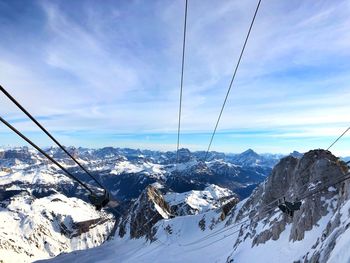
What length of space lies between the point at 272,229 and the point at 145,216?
354ft

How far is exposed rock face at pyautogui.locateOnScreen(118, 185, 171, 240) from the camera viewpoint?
509ft

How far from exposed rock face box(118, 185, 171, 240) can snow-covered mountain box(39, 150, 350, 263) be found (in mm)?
2145

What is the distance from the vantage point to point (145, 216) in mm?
163250

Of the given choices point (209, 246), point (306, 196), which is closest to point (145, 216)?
point (209, 246)

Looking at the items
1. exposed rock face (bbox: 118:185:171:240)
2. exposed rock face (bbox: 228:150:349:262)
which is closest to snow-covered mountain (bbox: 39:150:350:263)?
exposed rock face (bbox: 228:150:349:262)

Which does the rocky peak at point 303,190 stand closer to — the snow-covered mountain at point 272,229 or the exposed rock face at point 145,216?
the snow-covered mountain at point 272,229

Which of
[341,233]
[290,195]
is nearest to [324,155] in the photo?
[290,195]

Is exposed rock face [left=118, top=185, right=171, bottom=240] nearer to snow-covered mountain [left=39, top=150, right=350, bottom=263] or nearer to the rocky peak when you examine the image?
snow-covered mountain [left=39, top=150, right=350, bottom=263]

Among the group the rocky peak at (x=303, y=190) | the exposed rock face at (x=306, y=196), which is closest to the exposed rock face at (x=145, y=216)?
the rocky peak at (x=303, y=190)

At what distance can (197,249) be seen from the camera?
9625 centimetres

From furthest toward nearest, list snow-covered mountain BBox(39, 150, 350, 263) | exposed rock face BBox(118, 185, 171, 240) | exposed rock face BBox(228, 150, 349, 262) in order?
1. exposed rock face BBox(118, 185, 171, 240)
2. exposed rock face BBox(228, 150, 349, 262)
3. snow-covered mountain BBox(39, 150, 350, 263)

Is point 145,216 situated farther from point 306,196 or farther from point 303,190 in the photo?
point 306,196

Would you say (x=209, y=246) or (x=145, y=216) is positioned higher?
(x=145, y=216)

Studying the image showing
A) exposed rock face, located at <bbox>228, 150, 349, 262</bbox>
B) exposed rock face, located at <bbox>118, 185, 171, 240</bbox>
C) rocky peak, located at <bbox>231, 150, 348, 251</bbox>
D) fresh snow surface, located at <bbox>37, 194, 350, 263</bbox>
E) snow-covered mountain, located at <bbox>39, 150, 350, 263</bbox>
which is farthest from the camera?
exposed rock face, located at <bbox>118, 185, 171, 240</bbox>
